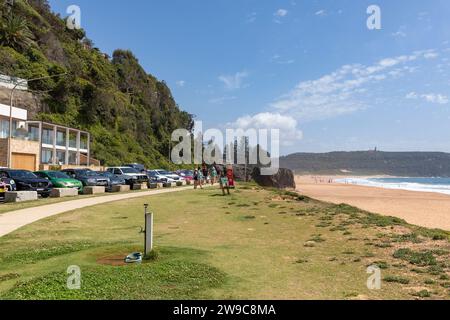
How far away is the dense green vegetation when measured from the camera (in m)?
54.9

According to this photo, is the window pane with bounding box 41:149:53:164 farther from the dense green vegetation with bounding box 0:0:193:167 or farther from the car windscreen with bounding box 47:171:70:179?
the car windscreen with bounding box 47:171:70:179

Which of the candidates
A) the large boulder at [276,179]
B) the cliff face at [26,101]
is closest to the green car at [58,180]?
the cliff face at [26,101]

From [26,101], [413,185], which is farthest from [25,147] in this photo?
[413,185]

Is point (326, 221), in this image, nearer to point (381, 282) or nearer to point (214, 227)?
point (214, 227)

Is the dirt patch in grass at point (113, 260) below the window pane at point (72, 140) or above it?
below

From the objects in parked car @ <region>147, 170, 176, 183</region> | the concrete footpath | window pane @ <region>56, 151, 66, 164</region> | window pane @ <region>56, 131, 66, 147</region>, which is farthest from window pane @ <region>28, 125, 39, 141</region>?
the concrete footpath

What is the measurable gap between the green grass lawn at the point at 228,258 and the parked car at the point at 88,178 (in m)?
14.1

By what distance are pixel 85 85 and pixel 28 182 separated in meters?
44.7

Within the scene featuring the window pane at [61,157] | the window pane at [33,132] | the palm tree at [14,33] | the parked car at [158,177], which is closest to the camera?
the parked car at [158,177]

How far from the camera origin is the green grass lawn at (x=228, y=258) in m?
6.20

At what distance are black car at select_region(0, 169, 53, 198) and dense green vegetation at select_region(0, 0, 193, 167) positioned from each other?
33203mm

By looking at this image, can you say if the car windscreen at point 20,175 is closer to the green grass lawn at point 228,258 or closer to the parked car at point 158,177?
the green grass lawn at point 228,258

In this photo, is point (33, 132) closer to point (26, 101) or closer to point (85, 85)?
point (26, 101)

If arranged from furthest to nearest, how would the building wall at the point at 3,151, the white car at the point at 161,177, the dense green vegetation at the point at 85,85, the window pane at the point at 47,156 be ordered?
1. the dense green vegetation at the point at 85,85
2. the window pane at the point at 47,156
3. the white car at the point at 161,177
4. the building wall at the point at 3,151
